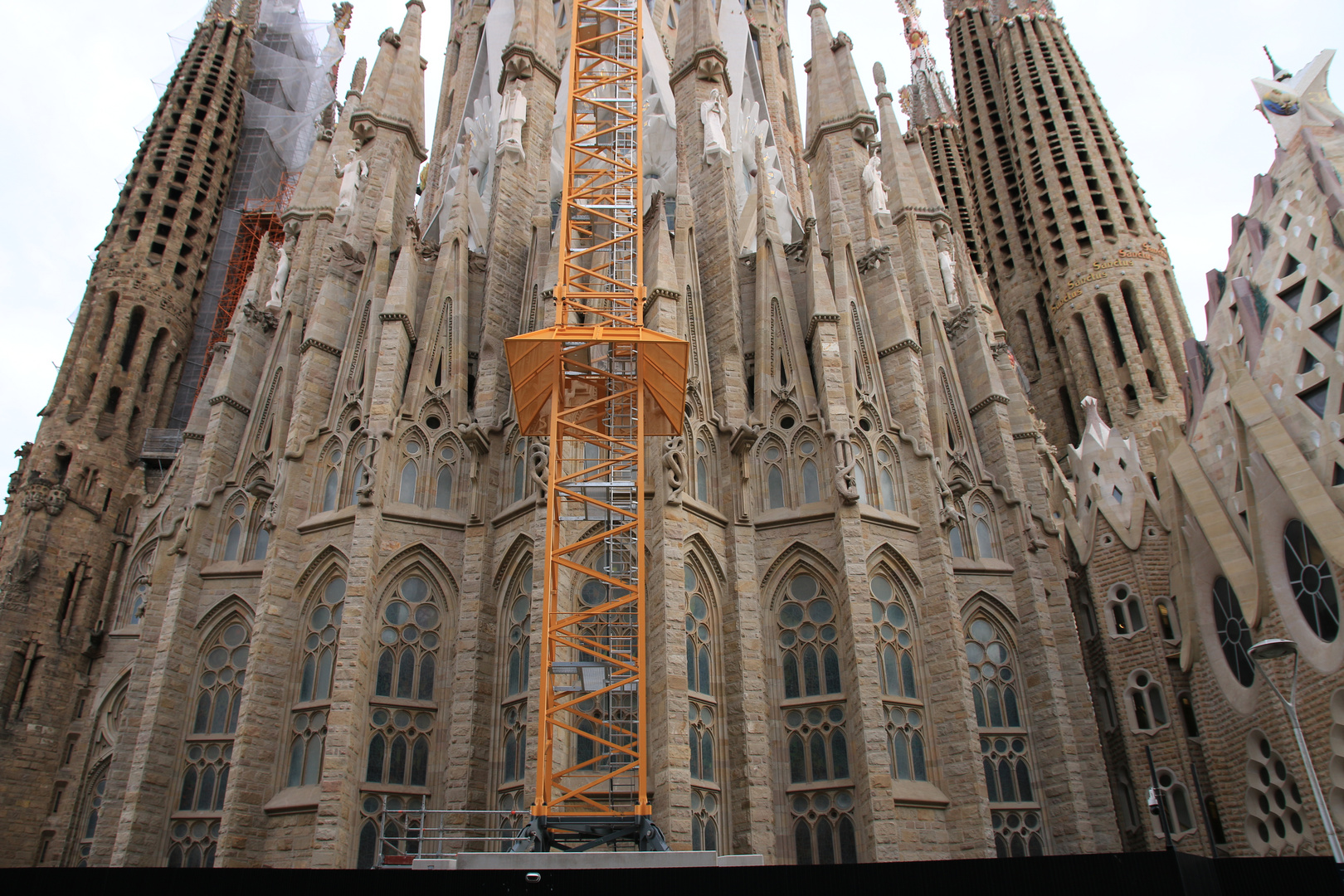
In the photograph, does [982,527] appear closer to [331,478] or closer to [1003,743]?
[1003,743]

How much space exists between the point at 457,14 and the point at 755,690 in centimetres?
2816

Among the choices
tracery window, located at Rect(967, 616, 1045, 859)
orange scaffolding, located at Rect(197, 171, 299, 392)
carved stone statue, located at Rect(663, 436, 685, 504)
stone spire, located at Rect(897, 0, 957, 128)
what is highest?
stone spire, located at Rect(897, 0, 957, 128)

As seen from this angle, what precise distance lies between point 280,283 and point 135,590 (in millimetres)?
9563

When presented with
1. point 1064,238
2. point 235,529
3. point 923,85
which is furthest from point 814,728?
point 923,85

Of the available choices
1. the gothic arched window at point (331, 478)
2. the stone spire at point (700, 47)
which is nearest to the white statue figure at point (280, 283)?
the gothic arched window at point (331, 478)

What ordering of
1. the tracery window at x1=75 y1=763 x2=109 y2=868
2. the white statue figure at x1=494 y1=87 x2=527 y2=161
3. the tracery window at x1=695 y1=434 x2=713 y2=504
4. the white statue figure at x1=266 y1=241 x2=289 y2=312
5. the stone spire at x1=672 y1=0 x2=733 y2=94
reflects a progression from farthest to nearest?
1. the white statue figure at x1=266 y1=241 x2=289 y2=312
2. the stone spire at x1=672 y1=0 x2=733 y2=94
3. the tracery window at x1=75 y1=763 x2=109 y2=868
4. the white statue figure at x1=494 y1=87 x2=527 y2=161
5. the tracery window at x1=695 y1=434 x2=713 y2=504

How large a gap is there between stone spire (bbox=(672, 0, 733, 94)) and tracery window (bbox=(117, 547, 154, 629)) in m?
20.0

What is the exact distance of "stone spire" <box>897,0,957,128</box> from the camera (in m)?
59.3

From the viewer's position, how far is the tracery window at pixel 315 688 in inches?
771

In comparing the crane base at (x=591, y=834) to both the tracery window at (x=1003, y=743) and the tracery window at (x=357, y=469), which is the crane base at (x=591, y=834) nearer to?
the tracery window at (x=1003, y=743)

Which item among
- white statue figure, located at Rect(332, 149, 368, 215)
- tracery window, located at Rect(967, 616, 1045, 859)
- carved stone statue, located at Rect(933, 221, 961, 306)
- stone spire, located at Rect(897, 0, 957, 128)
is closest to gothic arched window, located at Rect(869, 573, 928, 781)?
tracery window, located at Rect(967, 616, 1045, 859)

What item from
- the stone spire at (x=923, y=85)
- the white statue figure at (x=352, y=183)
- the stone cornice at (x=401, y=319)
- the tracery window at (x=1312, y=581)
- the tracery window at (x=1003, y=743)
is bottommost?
the tracery window at (x=1003, y=743)

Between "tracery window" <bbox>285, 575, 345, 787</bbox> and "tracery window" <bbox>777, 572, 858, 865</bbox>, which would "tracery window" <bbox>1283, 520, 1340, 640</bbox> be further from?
"tracery window" <bbox>285, 575, 345, 787</bbox>

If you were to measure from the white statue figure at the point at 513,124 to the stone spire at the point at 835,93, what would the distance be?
824 cm
